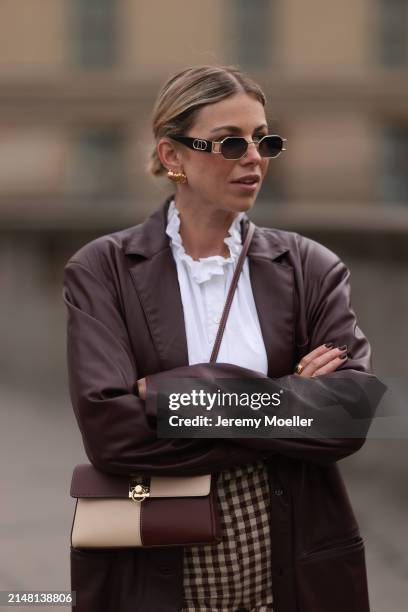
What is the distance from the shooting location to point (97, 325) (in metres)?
2.97

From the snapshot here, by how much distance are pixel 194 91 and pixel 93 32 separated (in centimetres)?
3306

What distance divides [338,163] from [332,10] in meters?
4.65

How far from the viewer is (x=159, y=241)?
3.14 m

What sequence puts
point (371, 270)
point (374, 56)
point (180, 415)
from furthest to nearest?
point (374, 56), point (371, 270), point (180, 415)

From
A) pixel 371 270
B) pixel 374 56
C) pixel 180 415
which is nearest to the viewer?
pixel 180 415

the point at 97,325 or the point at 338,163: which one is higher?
the point at 97,325

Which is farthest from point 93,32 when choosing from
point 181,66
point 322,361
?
point 322,361

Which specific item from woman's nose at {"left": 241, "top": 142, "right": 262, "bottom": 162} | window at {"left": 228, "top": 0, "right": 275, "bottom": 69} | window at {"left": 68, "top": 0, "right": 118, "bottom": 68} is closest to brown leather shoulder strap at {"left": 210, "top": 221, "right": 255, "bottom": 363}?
woman's nose at {"left": 241, "top": 142, "right": 262, "bottom": 162}

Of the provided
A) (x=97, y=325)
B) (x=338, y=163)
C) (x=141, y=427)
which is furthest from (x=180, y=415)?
(x=338, y=163)

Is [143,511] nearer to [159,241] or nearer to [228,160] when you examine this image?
[159,241]

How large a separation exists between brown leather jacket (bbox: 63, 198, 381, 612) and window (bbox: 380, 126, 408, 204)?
104 ft

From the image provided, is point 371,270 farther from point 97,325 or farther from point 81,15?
point 81,15

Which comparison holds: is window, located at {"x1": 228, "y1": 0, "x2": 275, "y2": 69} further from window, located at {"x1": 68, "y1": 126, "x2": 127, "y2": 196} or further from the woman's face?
the woman's face

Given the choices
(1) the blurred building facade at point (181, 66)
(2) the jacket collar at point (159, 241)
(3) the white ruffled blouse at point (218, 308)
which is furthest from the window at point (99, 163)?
(3) the white ruffled blouse at point (218, 308)
